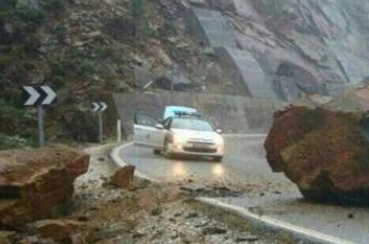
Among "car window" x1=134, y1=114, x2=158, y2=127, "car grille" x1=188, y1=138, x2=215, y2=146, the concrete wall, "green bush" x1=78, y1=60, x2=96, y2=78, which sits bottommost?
the concrete wall

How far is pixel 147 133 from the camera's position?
24.1 metres

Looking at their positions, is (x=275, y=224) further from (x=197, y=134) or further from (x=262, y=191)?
(x=197, y=134)

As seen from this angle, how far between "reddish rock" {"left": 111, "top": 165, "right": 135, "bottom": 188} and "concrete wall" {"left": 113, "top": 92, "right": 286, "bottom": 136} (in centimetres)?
2221

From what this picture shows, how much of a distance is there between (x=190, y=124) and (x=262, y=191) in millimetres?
10516

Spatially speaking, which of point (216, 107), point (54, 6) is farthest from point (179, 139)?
point (54, 6)

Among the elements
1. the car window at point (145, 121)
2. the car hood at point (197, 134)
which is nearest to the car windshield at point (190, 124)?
the car hood at point (197, 134)

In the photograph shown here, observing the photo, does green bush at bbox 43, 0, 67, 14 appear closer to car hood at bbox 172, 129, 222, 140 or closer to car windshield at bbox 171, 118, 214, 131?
car windshield at bbox 171, 118, 214, 131

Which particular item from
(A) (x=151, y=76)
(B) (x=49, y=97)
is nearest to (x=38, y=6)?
(A) (x=151, y=76)

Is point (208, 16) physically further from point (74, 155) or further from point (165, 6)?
point (74, 155)

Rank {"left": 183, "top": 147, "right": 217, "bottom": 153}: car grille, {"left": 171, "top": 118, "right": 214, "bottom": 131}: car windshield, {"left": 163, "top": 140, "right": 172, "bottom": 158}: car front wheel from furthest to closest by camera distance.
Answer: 1. {"left": 171, "top": 118, "right": 214, "bottom": 131}: car windshield
2. {"left": 163, "top": 140, "right": 172, "bottom": 158}: car front wheel
3. {"left": 183, "top": 147, "right": 217, "bottom": 153}: car grille

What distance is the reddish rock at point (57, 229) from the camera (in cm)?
934

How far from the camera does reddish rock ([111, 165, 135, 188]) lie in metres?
13.2

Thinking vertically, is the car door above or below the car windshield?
below

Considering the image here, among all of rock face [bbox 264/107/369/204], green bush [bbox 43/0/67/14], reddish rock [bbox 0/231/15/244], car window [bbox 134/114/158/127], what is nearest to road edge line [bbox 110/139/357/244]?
rock face [bbox 264/107/369/204]
